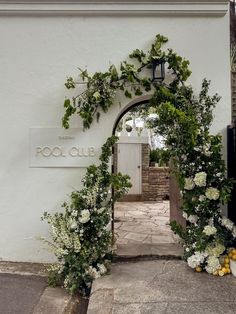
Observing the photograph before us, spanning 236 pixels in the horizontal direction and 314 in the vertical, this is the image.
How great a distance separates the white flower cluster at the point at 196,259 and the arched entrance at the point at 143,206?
1.73 ft

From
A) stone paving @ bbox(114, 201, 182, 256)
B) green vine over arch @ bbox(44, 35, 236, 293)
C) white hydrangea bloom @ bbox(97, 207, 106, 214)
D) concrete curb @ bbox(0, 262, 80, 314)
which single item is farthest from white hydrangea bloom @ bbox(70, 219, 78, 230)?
stone paving @ bbox(114, 201, 182, 256)

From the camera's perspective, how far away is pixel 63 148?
4.57m

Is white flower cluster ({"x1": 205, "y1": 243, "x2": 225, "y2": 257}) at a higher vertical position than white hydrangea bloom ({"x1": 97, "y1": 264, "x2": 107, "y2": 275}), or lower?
higher

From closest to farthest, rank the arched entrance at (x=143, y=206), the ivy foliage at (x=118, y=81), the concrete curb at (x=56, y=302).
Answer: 1. the concrete curb at (x=56, y=302)
2. the ivy foliage at (x=118, y=81)
3. the arched entrance at (x=143, y=206)

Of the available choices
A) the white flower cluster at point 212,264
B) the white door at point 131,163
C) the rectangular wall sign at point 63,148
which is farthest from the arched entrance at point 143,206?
the white flower cluster at point 212,264

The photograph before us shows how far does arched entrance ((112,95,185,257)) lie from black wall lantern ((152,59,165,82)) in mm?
306

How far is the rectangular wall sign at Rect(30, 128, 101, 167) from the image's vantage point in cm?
455

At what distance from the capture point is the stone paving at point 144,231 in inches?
177

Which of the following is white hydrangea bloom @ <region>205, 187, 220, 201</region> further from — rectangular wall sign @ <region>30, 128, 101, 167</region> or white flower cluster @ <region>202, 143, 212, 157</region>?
rectangular wall sign @ <region>30, 128, 101, 167</region>

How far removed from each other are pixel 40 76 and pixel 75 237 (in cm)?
240

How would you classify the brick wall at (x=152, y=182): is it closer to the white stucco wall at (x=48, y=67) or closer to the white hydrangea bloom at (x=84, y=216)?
the white stucco wall at (x=48, y=67)

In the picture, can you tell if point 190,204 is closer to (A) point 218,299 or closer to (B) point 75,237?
(A) point 218,299

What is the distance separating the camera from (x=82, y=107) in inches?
172

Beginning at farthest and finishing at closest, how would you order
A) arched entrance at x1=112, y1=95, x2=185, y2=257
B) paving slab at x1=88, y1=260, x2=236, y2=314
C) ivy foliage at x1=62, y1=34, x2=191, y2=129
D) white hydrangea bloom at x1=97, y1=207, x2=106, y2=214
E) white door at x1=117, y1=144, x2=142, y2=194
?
white door at x1=117, y1=144, x2=142, y2=194
arched entrance at x1=112, y1=95, x2=185, y2=257
ivy foliage at x1=62, y1=34, x2=191, y2=129
white hydrangea bloom at x1=97, y1=207, x2=106, y2=214
paving slab at x1=88, y1=260, x2=236, y2=314
